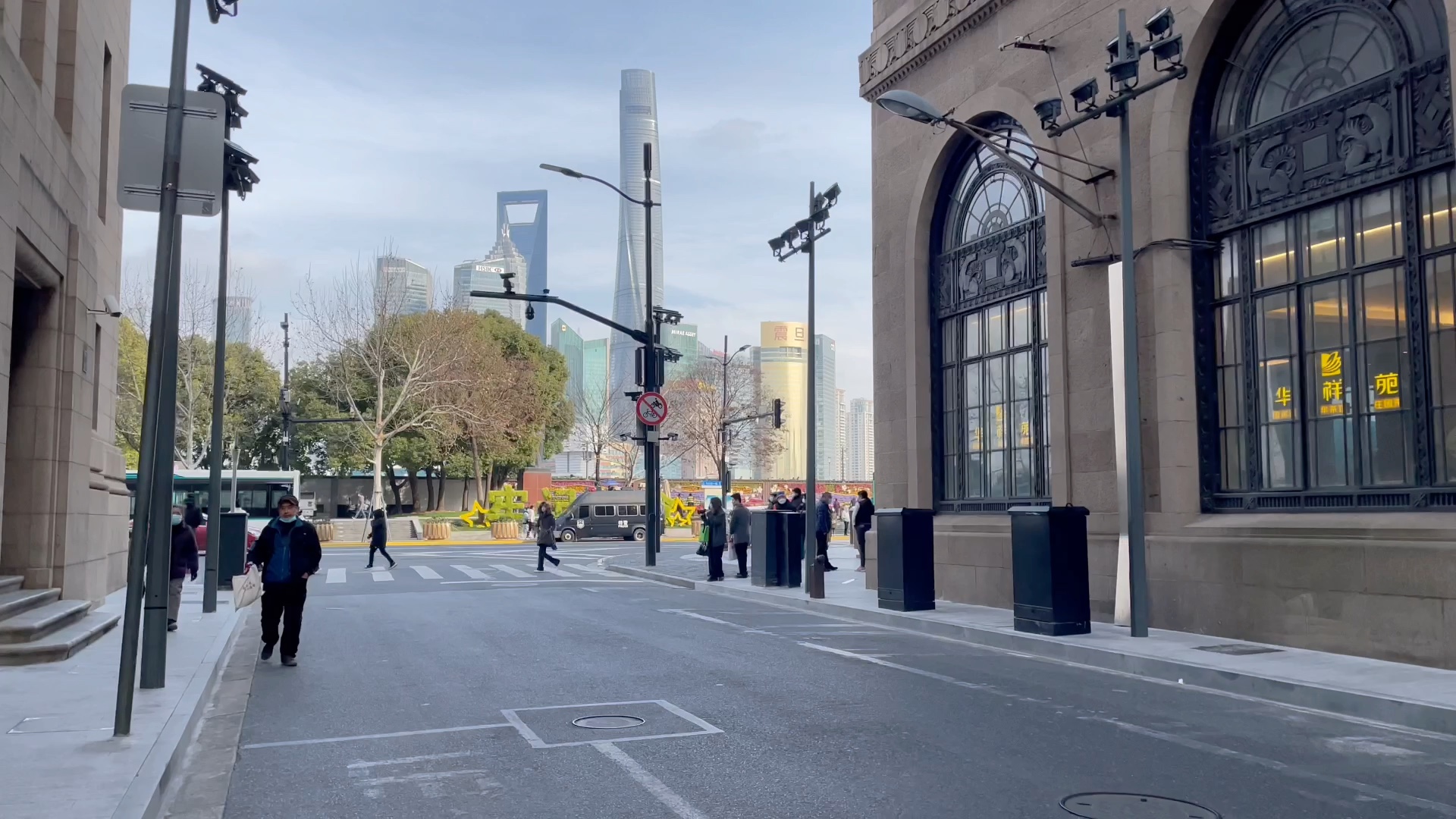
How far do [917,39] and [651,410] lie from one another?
995cm

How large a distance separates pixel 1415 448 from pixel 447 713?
9477 millimetres

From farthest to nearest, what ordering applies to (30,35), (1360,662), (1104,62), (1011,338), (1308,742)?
(1011,338) < (1104,62) < (30,35) < (1360,662) < (1308,742)

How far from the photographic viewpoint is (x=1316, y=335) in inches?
492

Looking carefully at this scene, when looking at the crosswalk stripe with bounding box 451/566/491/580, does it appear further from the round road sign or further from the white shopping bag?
the white shopping bag

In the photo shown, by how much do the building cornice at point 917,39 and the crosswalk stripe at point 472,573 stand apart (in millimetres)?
12861

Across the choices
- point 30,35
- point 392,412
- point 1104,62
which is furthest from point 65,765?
point 392,412

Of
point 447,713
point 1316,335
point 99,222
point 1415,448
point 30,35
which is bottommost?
point 447,713

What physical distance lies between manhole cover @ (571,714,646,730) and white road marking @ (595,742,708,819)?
1.85 ft

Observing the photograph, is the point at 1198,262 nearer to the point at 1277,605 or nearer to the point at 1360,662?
the point at 1277,605

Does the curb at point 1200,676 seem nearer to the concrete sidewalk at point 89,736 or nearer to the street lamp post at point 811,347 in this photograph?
the street lamp post at point 811,347

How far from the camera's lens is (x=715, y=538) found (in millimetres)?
22875

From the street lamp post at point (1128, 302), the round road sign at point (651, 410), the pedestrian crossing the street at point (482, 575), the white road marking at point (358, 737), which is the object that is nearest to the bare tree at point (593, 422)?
the pedestrian crossing the street at point (482, 575)

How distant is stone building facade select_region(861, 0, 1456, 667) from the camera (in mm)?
11321

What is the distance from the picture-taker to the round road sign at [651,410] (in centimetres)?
2541
